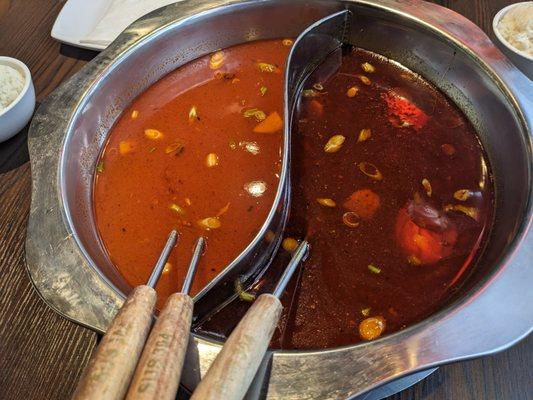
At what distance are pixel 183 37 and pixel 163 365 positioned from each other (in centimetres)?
154

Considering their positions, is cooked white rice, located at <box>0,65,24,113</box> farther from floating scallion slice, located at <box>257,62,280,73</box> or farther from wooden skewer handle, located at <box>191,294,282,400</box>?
wooden skewer handle, located at <box>191,294,282,400</box>

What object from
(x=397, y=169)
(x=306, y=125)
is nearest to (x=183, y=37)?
(x=306, y=125)

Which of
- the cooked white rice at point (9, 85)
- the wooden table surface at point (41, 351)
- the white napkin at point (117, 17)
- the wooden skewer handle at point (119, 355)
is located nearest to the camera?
the wooden skewer handle at point (119, 355)

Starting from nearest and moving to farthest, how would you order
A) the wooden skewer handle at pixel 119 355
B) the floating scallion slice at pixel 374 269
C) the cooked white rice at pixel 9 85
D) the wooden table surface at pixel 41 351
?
1. the wooden skewer handle at pixel 119 355
2. the wooden table surface at pixel 41 351
3. the floating scallion slice at pixel 374 269
4. the cooked white rice at pixel 9 85

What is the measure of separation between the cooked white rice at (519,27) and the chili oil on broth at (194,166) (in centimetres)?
101

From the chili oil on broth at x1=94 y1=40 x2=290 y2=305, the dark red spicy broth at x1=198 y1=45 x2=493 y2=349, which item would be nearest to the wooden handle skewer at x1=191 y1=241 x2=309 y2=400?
the dark red spicy broth at x1=198 y1=45 x2=493 y2=349

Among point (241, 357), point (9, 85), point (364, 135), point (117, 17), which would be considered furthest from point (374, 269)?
point (117, 17)

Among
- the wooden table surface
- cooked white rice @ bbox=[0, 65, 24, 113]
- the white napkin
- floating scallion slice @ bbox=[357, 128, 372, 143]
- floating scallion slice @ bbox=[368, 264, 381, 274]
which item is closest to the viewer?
the wooden table surface

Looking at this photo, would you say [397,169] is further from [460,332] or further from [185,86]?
[185,86]

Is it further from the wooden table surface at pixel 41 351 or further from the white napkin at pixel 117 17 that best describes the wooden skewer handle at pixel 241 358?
the white napkin at pixel 117 17

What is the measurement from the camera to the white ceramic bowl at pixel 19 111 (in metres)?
1.83

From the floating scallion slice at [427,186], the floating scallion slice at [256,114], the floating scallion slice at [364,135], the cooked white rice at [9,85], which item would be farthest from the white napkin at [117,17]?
the floating scallion slice at [427,186]

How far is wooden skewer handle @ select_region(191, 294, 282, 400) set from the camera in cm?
83

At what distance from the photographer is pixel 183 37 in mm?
2000
